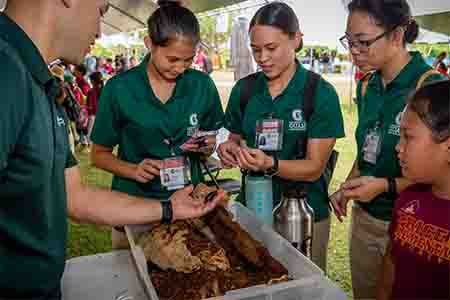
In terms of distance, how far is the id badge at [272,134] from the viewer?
192cm

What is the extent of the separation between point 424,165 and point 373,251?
78 cm

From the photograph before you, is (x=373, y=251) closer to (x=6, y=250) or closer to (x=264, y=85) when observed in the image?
(x=264, y=85)

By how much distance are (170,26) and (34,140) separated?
3.54 feet

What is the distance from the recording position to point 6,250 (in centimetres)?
101

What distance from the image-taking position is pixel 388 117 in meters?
1.83

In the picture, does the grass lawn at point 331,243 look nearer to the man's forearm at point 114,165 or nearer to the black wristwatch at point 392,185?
the black wristwatch at point 392,185

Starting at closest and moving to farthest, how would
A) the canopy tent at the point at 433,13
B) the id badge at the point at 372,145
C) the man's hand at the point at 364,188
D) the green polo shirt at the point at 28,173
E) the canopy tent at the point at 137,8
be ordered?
the green polo shirt at the point at 28,173 → the man's hand at the point at 364,188 → the id badge at the point at 372,145 → the canopy tent at the point at 433,13 → the canopy tent at the point at 137,8

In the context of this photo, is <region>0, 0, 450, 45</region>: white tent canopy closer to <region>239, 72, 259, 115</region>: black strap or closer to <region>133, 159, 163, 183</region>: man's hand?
<region>239, 72, 259, 115</region>: black strap

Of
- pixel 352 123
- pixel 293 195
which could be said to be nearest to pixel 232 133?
pixel 293 195

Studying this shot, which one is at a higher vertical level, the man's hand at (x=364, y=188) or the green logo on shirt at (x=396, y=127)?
the green logo on shirt at (x=396, y=127)

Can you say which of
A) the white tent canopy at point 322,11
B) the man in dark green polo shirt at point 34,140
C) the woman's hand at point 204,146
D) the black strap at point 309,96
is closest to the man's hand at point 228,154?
the woman's hand at point 204,146

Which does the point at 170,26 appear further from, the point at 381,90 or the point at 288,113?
the point at 381,90

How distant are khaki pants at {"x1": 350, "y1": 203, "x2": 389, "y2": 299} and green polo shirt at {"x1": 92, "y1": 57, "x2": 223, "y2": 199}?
2.79 feet

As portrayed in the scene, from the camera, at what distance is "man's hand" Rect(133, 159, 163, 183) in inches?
74.5
